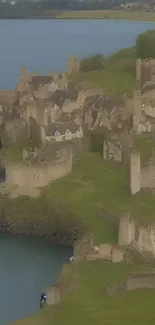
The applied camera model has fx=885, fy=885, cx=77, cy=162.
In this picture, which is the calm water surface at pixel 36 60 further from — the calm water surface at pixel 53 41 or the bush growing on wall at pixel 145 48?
the bush growing on wall at pixel 145 48

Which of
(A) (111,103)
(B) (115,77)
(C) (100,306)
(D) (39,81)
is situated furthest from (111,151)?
(B) (115,77)

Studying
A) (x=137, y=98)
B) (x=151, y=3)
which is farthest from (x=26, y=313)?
(x=151, y=3)

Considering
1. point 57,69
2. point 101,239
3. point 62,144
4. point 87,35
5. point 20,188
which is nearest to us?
point 101,239

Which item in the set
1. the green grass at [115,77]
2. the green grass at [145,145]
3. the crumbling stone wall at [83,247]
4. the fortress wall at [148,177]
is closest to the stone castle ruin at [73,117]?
the green grass at [145,145]

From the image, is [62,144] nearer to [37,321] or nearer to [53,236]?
[53,236]

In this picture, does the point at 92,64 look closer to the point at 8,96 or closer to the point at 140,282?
the point at 8,96

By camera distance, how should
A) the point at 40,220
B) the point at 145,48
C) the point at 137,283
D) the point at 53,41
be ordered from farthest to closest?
the point at 53,41 → the point at 145,48 → the point at 40,220 → the point at 137,283
